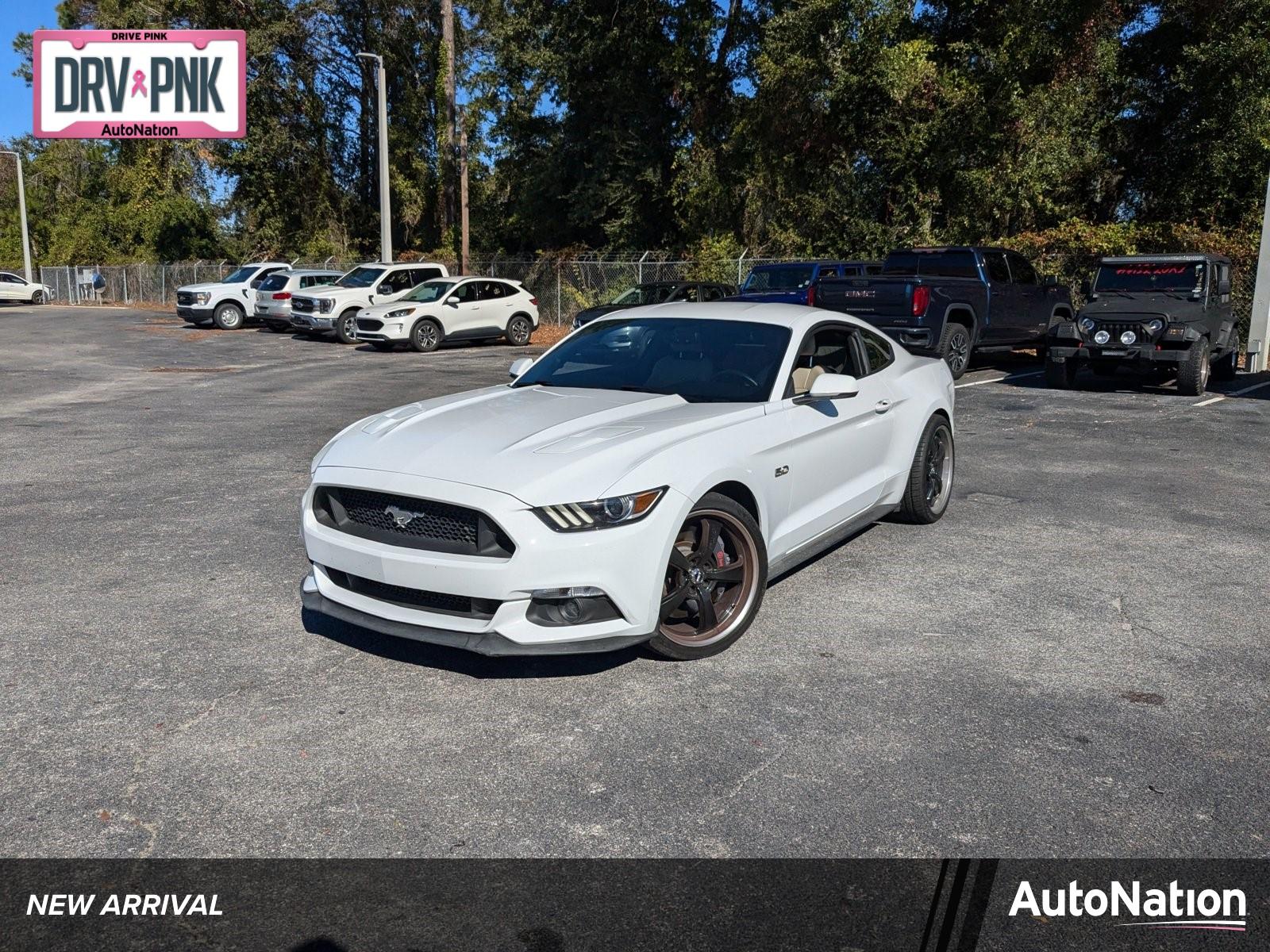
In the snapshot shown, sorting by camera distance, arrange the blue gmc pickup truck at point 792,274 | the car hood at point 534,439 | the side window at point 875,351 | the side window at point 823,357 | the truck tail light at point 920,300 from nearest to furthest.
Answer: the car hood at point 534,439
the side window at point 823,357
the side window at point 875,351
the truck tail light at point 920,300
the blue gmc pickup truck at point 792,274

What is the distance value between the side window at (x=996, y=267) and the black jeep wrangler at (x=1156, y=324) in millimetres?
1689

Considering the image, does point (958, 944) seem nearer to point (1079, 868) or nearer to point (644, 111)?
point (1079, 868)

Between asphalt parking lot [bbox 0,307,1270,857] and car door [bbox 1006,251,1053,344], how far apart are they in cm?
969

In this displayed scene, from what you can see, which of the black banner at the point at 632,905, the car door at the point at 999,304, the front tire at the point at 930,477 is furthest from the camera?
the car door at the point at 999,304

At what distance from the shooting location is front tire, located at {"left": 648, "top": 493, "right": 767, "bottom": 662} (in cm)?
473

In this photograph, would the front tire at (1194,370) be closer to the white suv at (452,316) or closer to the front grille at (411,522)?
the front grille at (411,522)

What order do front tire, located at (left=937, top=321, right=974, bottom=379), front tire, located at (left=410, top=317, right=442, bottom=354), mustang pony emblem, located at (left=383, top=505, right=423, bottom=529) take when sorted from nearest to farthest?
mustang pony emblem, located at (left=383, top=505, right=423, bottom=529) < front tire, located at (left=937, top=321, right=974, bottom=379) < front tire, located at (left=410, top=317, right=442, bottom=354)

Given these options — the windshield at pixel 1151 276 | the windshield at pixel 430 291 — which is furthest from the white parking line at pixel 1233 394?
the windshield at pixel 430 291

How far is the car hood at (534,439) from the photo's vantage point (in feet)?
14.5

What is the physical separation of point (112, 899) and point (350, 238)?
149 ft

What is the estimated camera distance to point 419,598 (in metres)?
4.50

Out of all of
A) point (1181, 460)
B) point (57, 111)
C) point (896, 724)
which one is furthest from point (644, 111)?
point (896, 724)

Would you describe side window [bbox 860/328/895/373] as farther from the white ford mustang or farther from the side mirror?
the side mirror

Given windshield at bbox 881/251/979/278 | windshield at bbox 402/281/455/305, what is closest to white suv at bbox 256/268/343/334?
windshield at bbox 402/281/455/305
